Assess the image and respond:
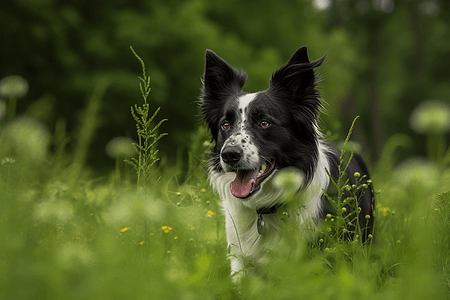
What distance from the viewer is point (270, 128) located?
11.5 ft

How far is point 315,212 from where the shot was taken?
3176 mm

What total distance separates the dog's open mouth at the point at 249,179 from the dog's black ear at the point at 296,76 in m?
0.75

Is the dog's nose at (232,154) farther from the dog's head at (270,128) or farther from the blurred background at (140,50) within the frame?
the blurred background at (140,50)

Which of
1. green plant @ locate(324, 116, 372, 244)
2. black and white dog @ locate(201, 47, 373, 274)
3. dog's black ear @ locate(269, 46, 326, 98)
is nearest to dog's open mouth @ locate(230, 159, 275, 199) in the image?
black and white dog @ locate(201, 47, 373, 274)

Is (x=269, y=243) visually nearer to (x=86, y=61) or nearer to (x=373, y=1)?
(x=86, y=61)

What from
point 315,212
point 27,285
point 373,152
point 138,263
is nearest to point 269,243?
point 315,212

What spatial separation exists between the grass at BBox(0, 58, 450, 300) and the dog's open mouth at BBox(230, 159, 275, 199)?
1.18 ft

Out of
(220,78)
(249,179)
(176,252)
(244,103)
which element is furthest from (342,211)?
(220,78)

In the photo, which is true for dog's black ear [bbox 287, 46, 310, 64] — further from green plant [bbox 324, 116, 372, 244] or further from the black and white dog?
green plant [bbox 324, 116, 372, 244]

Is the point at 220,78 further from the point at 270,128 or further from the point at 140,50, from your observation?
the point at 140,50

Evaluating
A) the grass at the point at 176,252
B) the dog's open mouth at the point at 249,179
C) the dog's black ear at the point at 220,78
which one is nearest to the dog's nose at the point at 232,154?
the dog's open mouth at the point at 249,179

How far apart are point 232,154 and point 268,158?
367 mm

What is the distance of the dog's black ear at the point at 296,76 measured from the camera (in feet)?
11.7

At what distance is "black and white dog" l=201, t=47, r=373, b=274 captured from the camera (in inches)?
128
